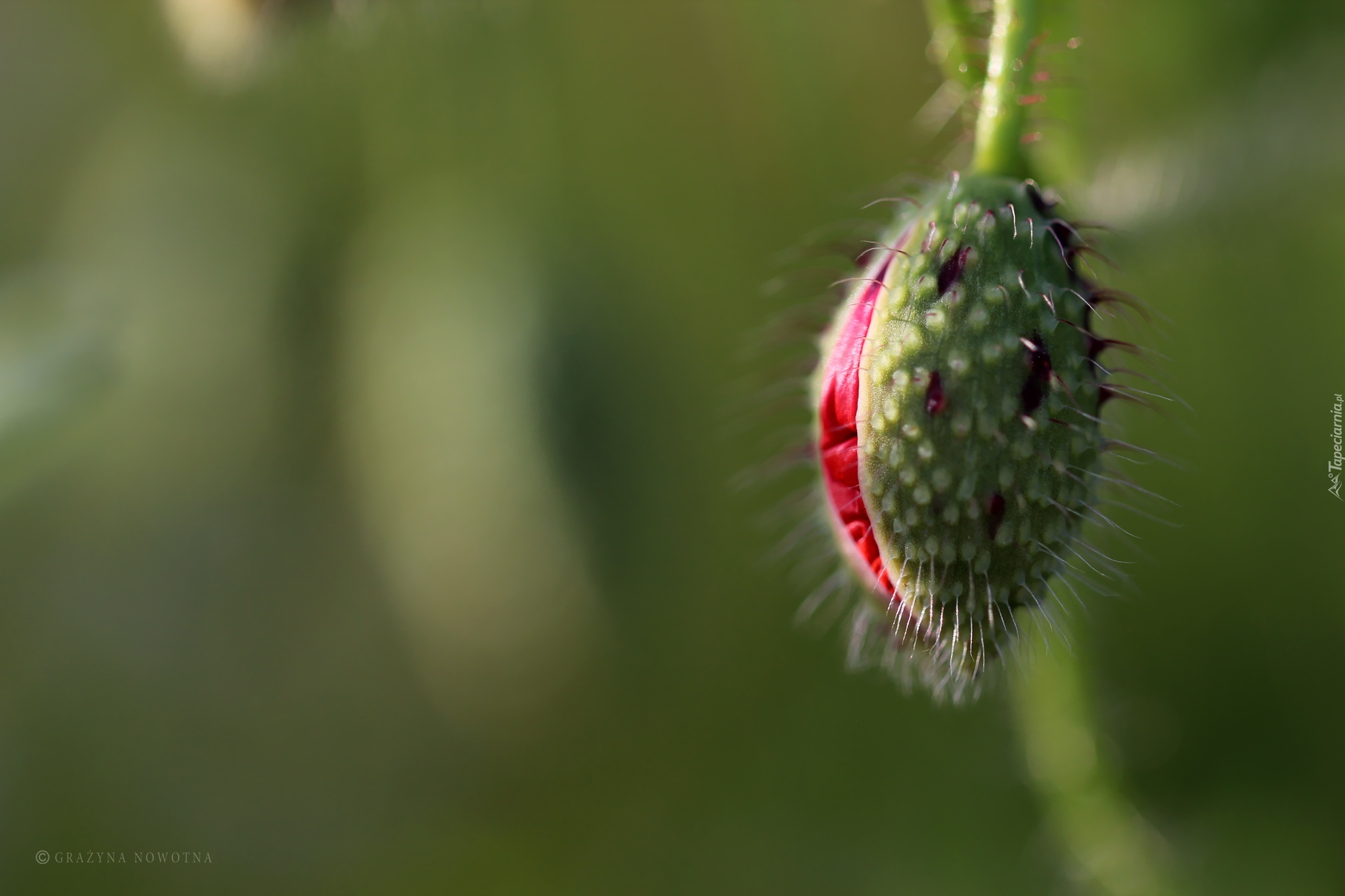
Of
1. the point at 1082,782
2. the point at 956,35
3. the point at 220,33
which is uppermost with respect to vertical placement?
the point at 220,33

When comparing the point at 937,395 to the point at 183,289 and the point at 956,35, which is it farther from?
the point at 183,289

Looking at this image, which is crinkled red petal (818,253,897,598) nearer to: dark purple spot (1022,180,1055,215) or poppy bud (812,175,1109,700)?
poppy bud (812,175,1109,700)

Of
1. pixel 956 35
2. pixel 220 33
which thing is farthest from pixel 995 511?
pixel 220 33

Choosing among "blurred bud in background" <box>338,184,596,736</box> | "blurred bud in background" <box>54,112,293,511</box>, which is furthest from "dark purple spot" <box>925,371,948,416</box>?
"blurred bud in background" <box>54,112,293,511</box>

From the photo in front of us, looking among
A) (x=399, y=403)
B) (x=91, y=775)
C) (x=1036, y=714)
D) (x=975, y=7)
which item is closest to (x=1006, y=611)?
(x=975, y=7)

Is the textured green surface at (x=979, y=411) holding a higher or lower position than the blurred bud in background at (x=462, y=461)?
lower

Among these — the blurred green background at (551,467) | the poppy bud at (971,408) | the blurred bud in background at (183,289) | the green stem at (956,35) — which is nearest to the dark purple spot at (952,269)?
the poppy bud at (971,408)

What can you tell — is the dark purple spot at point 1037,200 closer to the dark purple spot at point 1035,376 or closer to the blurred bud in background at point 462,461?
the dark purple spot at point 1035,376
